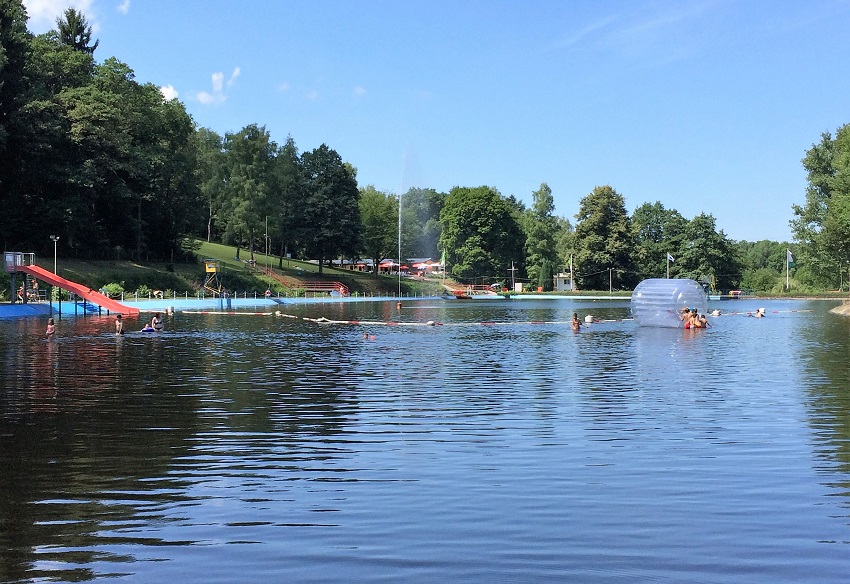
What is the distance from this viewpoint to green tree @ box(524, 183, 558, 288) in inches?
6462

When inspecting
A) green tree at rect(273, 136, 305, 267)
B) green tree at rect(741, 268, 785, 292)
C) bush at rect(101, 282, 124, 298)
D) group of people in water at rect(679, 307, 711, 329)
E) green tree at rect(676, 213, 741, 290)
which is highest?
green tree at rect(273, 136, 305, 267)

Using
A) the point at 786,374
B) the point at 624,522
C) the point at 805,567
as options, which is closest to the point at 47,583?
the point at 624,522

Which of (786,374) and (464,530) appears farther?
(786,374)

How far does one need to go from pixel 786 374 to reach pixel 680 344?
1386cm

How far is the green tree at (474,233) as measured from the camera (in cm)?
15600

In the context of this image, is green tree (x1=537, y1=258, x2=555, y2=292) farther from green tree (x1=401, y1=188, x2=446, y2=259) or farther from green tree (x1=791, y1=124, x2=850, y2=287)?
green tree (x1=791, y1=124, x2=850, y2=287)

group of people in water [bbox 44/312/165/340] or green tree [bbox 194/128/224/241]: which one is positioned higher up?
green tree [bbox 194/128/224/241]

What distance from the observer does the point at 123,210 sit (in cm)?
9612

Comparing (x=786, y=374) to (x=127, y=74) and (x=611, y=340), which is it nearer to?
(x=611, y=340)

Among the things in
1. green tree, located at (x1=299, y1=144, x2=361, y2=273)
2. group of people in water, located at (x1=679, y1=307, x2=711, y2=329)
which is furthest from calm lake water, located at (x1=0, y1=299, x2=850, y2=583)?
green tree, located at (x1=299, y1=144, x2=361, y2=273)

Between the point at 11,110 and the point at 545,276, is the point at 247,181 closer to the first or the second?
the point at 11,110

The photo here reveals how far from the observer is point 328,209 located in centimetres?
13000

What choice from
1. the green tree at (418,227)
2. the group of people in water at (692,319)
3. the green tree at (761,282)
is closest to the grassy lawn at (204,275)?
the green tree at (418,227)

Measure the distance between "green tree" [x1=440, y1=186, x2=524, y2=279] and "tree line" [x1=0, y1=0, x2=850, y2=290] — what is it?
0.28 meters
